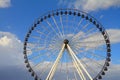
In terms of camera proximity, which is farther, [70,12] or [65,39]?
[70,12]

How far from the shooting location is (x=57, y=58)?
78.8 meters

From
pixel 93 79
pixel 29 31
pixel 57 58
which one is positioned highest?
pixel 29 31

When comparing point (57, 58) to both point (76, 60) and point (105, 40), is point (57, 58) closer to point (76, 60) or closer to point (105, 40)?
point (76, 60)

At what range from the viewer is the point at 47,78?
7919 cm

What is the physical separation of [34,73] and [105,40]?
17009 millimetres

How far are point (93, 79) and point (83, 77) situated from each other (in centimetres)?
317

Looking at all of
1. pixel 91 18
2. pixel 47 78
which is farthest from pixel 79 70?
pixel 91 18

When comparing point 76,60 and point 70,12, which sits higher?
point 70,12

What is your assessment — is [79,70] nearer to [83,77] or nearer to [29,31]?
[83,77]

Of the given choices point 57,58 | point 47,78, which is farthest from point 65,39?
point 47,78

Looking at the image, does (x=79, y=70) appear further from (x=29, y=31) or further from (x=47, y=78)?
(x=29, y=31)

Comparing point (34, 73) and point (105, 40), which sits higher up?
point (105, 40)

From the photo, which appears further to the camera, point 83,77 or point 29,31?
point 29,31

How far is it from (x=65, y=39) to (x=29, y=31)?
9494 mm
